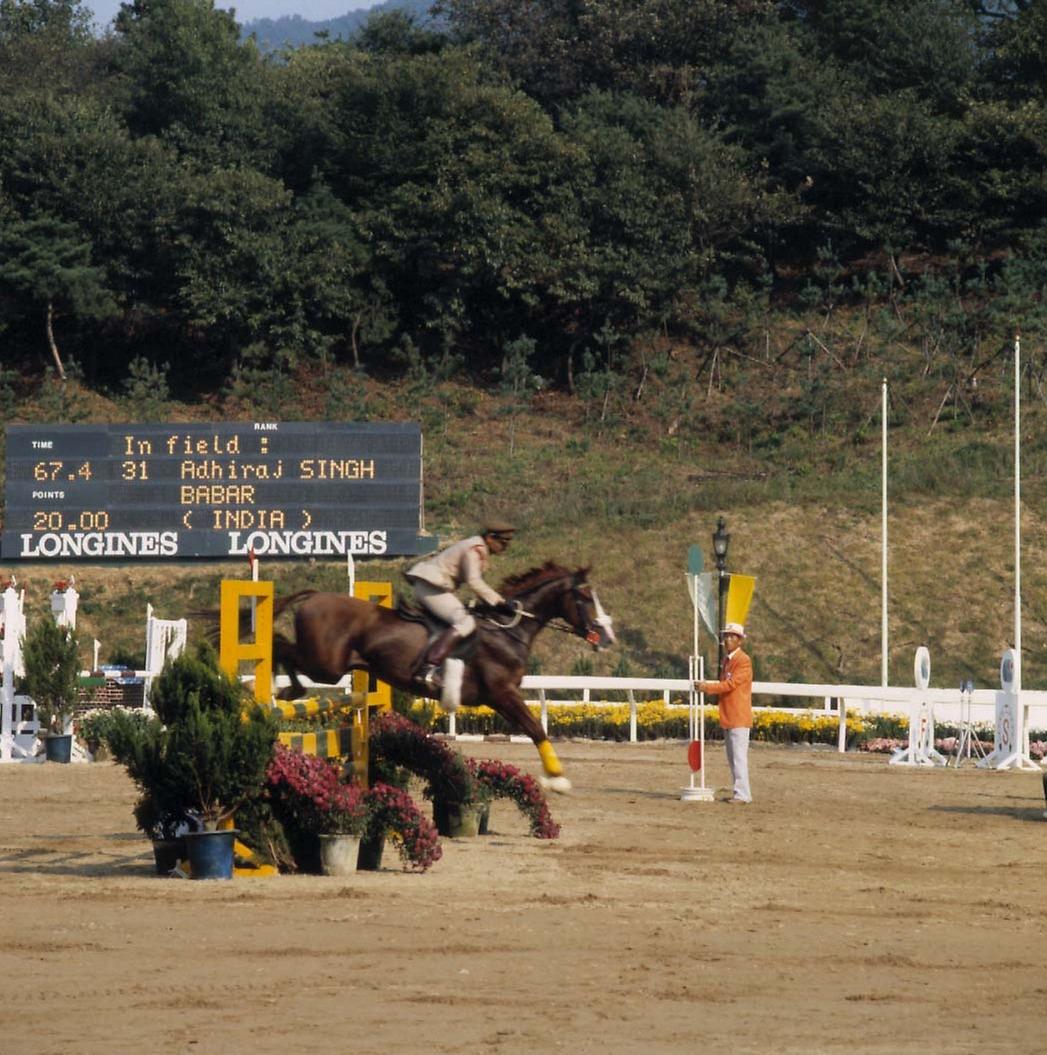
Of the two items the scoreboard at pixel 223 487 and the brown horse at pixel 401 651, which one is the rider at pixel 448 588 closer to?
the brown horse at pixel 401 651

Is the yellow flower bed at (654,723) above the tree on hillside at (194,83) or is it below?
below

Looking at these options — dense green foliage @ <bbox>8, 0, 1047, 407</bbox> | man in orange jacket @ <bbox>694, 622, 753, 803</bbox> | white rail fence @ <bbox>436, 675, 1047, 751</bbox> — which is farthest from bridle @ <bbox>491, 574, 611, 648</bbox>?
dense green foliage @ <bbox>8, 0, 1047, 407</bbox>

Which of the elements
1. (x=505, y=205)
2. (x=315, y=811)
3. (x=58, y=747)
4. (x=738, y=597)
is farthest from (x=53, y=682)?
(x=505, y=205)

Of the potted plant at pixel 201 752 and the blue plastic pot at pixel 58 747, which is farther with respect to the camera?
the blue plastic pot at pixel 58 747

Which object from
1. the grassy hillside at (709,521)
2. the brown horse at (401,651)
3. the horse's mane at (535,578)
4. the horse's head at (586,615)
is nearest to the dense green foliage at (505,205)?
the grassy hillside at (709,521)

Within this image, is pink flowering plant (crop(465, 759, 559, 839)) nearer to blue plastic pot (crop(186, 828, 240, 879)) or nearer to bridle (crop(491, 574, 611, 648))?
bridle (crop(491, 574, 611, 648))

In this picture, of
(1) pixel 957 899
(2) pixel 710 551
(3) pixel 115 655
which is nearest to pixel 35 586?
(3) pixel 115 655

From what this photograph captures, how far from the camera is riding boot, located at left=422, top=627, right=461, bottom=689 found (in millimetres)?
14688

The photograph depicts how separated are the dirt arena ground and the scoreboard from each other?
21.7 m

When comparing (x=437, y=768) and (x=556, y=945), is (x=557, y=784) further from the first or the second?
(x=556, y=945)

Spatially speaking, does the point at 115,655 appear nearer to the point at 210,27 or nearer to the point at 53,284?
the point at 53,284

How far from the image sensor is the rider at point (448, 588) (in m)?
14.7

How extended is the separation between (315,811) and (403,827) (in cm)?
65

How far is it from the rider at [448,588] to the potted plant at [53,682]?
11.1m
